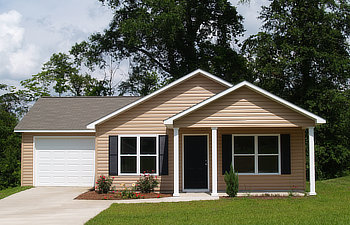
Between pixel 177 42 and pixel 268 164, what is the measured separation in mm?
17115

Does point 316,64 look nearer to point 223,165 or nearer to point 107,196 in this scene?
point 223,165

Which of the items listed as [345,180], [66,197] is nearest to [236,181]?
[66,197]

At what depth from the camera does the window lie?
15453 mm

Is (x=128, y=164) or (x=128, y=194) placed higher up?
(x=128, y=164)

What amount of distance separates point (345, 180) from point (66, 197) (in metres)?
13.3

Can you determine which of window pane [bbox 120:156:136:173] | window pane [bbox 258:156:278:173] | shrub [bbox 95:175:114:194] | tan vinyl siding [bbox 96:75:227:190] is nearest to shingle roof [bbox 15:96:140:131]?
tan vinyl siding [bbox 96:75:227:190]

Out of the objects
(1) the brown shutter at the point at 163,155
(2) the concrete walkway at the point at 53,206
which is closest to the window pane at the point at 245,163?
(2) the concrete walkway at the point at 53,206

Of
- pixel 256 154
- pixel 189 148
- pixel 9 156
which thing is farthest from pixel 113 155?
pixel 9 156

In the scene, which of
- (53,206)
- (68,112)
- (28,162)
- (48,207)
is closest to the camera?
(48,207)

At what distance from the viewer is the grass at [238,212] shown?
31.7 ft

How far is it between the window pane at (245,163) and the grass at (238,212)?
8.21 feet

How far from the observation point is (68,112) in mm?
19422

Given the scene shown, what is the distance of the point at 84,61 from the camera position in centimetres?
3247

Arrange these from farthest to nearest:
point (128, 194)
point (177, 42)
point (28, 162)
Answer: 1. point (177, 42)
2. point (28, 162)
3. point (128, 194)
